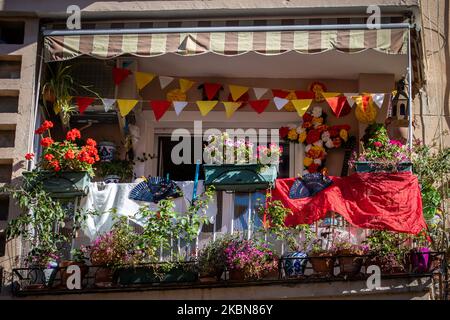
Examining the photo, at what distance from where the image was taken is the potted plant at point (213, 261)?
12.6 m

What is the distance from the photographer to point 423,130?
606 inches

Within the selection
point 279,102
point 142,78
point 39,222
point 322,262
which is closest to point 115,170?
point 142,78

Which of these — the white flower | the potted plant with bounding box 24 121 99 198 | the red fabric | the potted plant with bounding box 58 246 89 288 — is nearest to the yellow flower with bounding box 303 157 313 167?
the white flower

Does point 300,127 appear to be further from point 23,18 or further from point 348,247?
point 23,18

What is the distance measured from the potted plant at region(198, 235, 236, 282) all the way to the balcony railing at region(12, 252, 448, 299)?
1.5 inches

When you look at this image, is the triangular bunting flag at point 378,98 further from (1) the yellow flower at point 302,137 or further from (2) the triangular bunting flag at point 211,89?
(2) the triangular bunting flag at point 211,89

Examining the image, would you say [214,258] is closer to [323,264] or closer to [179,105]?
[323,264]

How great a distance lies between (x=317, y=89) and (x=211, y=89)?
57.5 inches

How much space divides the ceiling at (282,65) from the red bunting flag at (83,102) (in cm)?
101

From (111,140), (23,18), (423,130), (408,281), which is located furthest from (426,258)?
(23,18)

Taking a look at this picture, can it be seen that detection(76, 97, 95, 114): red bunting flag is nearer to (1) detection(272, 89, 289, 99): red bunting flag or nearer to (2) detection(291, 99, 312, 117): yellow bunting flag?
(1) detection(272, 89, 289, 99): red bunting flag

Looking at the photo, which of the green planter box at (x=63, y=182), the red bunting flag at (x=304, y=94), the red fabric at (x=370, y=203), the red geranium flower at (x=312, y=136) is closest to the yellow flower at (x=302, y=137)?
the red geranium flower at (x=312, y=136)

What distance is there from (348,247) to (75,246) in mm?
3361

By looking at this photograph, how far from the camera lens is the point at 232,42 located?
13.8 m
